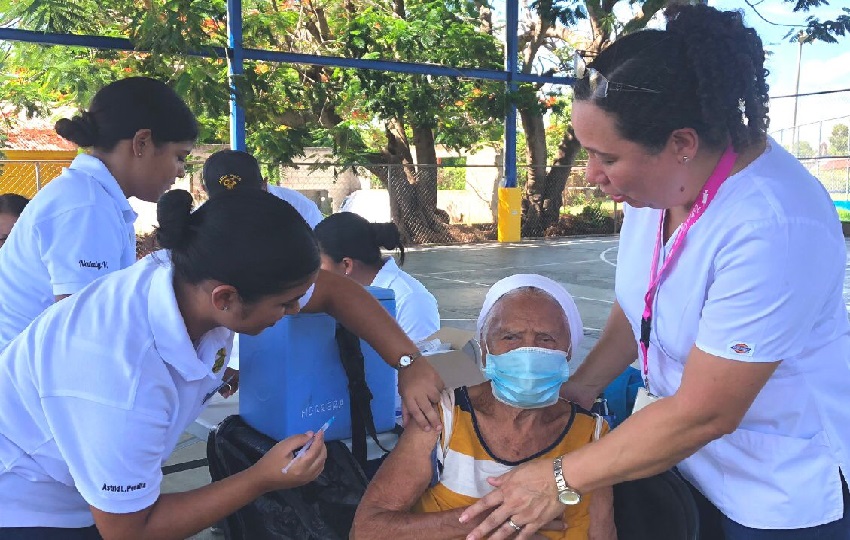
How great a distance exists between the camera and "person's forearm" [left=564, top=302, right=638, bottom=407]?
1.98 m

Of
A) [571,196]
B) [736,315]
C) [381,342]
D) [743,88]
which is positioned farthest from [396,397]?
[571,196]

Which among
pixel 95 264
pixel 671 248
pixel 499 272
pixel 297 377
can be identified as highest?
pixel 671 248

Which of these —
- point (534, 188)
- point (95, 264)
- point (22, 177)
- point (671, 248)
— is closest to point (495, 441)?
point (671, 248)

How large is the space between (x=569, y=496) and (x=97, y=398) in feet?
2.87

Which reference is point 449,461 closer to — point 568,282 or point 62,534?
point 62,534

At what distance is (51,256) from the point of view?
201 centimetres

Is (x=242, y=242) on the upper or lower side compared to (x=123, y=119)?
lower

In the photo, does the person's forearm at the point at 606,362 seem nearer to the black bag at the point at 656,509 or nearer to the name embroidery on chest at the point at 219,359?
the black bag at the point at 656,509

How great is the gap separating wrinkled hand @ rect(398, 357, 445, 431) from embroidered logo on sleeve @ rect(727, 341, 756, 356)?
753mm

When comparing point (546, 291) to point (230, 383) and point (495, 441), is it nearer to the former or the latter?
point (495, 441)

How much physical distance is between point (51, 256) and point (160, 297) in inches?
32.7

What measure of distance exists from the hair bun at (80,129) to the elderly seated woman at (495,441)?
133cm

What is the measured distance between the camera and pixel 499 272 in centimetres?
1098

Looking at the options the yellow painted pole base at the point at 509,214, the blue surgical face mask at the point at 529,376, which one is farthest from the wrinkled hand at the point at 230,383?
the yellow painted pole base at the point at 509,214
